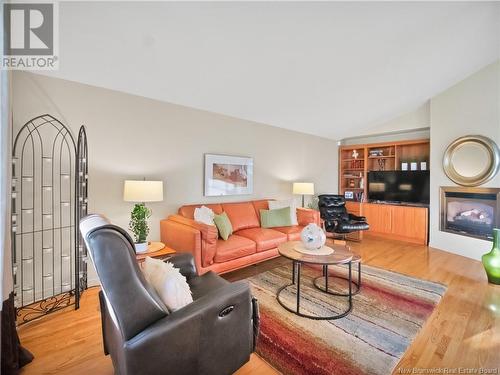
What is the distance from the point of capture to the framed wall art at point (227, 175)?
3648 millimetres

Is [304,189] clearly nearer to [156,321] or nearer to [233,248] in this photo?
[233,248]

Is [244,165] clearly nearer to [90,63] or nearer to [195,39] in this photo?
[195,39]

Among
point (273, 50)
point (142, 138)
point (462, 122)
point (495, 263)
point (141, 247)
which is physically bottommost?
point (495, 263)

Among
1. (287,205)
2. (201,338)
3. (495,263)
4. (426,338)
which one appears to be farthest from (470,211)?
(201,338)

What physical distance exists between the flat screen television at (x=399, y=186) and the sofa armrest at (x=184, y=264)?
4688mm

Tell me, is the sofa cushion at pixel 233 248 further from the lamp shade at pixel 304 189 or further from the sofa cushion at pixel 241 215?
the lamp shade at pixel 304 189

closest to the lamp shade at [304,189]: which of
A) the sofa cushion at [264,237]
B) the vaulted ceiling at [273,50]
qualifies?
the sofa cushion at [264,237]

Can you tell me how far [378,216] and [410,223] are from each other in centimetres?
61

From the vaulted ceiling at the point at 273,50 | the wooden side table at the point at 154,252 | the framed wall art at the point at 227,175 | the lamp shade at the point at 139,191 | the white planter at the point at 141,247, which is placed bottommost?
the wooden side table at the point at 154,252

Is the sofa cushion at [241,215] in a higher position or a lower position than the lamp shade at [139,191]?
lower

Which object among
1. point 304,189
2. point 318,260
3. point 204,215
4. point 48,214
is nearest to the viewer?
point 318,260

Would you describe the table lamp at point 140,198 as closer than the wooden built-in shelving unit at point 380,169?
Yes

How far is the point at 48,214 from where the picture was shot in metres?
2.38

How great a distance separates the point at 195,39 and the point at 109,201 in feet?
6.50
